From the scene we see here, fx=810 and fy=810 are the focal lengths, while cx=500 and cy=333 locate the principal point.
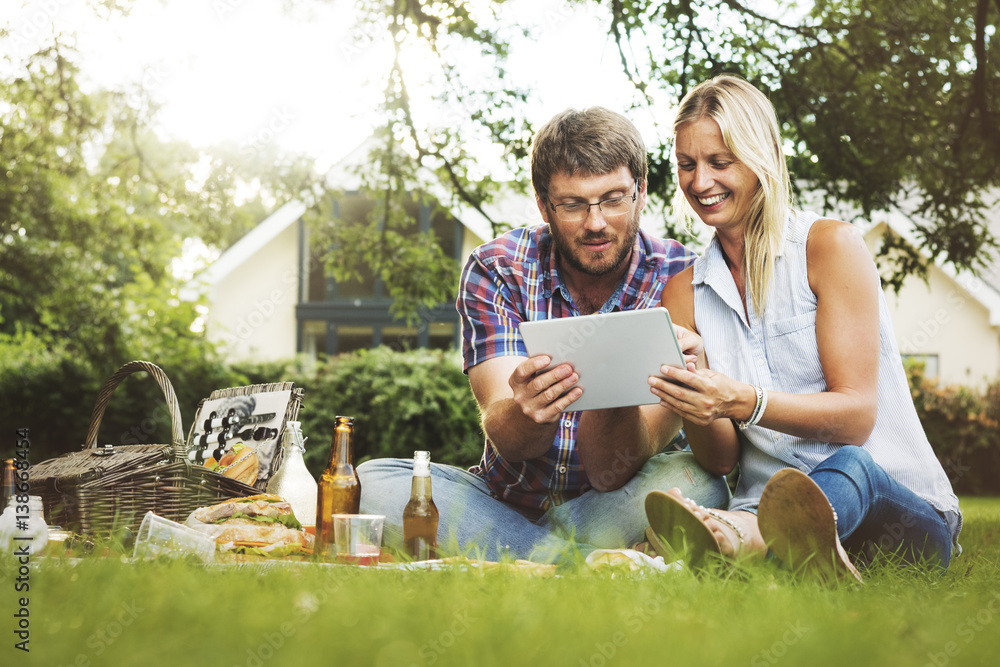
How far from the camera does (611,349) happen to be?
2408 mm

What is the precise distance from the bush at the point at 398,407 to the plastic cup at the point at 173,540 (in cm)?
679

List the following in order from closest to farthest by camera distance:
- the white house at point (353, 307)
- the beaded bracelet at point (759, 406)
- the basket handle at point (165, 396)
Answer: the beaded bracelet at point (759, 406) < the basket handle at point (165, 396) < the white house at point (353, 307)

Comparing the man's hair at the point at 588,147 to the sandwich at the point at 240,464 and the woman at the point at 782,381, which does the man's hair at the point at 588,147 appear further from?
the sandwich at the point at 240,464

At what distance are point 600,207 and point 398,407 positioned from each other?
21.7 feet

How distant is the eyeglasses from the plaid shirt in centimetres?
25

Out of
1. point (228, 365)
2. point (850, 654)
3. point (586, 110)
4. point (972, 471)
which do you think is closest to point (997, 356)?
point (972, 471)

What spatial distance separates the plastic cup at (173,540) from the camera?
2186mm

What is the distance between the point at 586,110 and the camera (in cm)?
325

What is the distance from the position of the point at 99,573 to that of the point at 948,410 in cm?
1208

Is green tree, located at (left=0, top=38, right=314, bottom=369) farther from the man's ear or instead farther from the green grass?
the green grass

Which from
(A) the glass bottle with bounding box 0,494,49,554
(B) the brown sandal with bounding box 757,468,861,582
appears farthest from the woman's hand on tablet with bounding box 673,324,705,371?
(A) the glass bottle with bounding box 0,494,49,554

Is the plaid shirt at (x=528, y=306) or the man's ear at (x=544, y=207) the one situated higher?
the man's ear at (x=544, y=207)

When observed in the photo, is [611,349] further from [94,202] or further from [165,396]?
[94,202]

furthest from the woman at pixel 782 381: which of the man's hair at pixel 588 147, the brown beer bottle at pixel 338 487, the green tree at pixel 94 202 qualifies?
the green tree at pixel 94 202
